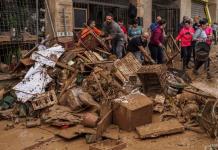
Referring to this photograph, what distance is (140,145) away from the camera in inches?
235

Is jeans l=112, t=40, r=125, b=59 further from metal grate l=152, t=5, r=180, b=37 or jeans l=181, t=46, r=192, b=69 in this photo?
metal grate l=152, t=5, r=180, b=37

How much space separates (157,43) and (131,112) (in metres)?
4.80

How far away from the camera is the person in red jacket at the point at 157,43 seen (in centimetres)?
1084

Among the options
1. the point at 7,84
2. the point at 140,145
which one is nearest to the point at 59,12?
the point at 7,84

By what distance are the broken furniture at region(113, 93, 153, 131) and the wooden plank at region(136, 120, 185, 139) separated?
0.20 meters

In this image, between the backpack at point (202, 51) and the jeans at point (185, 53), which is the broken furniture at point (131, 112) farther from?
the jeans at point (185, 53)

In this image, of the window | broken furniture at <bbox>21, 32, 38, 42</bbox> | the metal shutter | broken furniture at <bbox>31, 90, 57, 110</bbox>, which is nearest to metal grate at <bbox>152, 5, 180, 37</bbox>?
the metal shutter

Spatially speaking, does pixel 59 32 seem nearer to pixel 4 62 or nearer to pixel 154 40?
pixel 4 62

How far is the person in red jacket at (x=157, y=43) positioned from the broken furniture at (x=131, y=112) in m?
4.30

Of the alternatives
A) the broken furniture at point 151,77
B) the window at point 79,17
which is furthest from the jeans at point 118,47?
the broken furniture at point 151,77

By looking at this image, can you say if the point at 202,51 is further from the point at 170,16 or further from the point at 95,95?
the point at 170,16

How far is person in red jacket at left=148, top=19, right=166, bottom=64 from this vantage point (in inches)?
427

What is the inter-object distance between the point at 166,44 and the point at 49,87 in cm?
554

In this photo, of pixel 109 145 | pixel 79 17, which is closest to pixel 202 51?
pixel 79 17
